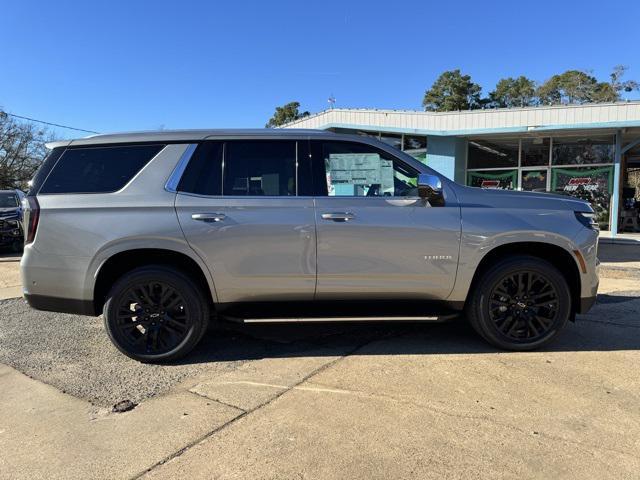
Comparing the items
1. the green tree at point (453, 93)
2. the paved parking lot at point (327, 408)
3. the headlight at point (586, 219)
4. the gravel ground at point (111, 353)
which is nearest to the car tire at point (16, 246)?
the gravel ground at point (111, 353)

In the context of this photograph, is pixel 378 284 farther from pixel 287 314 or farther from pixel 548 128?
pixel 548 128

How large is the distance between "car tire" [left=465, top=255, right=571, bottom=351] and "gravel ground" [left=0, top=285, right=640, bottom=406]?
278mm

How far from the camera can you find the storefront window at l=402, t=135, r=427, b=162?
15.3m

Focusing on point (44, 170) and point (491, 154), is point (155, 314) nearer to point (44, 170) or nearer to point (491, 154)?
point (44, 170)

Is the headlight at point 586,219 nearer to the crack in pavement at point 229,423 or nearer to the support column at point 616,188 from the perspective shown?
the crack in pavement at point 229,423

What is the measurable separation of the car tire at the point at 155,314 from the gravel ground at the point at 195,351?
0.16m

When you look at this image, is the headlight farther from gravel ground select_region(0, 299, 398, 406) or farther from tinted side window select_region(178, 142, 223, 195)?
tinted side window select_region(178, 142, 223, 195)

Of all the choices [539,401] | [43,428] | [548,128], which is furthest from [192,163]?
[548,128]

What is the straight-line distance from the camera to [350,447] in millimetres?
3010

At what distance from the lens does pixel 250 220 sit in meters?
4.29

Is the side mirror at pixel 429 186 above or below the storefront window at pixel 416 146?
below

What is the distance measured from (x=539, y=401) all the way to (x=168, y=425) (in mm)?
2539

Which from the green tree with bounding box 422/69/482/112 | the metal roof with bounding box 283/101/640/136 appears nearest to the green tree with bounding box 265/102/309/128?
the green tree with bounding box 422/69/482/112

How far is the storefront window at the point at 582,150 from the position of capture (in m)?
13.9
